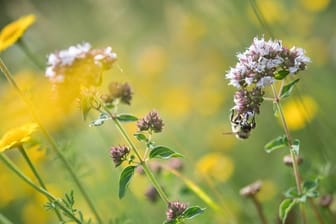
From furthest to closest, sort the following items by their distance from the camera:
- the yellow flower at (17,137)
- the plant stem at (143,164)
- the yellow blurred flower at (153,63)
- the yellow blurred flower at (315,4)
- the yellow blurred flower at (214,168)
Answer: the yellow blurred flower at (153,63) < the yellow blurred flower at (315,4) < the yellow blurred flower at (214,168) < the yellow flower at (17,137) < the plant stem at (143,164)

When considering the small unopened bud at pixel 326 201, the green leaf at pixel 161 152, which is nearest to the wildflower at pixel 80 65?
the green leaf at pixel 161 152

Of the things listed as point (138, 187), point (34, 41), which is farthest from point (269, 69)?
point (34, 41)

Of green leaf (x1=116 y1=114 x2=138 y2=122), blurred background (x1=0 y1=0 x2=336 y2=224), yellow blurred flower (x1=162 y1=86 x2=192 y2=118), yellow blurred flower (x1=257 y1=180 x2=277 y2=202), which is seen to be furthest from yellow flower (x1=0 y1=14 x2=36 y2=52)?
yellow blurred flower (x1=162 y1=86 x2=192 y2=118)

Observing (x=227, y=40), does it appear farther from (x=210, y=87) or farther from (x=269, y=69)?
(x=269, y=69)

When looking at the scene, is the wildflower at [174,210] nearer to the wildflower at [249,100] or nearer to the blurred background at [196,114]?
the wildflower at [249,100]

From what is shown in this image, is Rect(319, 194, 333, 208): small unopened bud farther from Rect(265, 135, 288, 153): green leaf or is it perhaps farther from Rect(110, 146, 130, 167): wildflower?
Rect(110, 146, 130, 167): wildflower

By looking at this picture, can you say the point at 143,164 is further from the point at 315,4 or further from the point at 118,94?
the point at 315,4

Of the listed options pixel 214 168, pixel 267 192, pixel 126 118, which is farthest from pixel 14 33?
pixel 267 192
